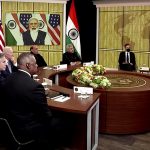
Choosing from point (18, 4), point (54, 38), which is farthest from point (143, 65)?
point (18, 4)

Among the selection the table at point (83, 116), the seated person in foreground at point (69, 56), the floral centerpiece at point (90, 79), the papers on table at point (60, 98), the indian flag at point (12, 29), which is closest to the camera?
the table at point (83, 116)

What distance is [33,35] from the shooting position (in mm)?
9148

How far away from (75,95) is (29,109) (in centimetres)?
113

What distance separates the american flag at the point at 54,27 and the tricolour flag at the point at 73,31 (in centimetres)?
43

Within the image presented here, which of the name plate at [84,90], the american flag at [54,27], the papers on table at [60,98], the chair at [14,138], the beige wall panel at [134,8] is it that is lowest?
the chair at [14,138]

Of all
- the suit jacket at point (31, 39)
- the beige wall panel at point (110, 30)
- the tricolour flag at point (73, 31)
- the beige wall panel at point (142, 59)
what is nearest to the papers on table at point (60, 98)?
the tricolour flag at point (73, 31)

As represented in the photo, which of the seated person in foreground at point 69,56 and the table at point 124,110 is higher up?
the seated person in foreground at point 69,56

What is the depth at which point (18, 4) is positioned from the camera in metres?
9.04

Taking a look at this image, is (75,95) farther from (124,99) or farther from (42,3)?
(42,3)

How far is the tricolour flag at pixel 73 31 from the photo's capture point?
29.3 feet

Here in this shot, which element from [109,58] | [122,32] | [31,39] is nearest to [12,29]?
[31,39]

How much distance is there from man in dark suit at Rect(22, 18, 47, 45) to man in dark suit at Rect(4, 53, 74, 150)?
5838 mm

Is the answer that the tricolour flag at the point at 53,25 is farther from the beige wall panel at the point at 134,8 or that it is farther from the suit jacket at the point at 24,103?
the suit jacket at the point at 24,103

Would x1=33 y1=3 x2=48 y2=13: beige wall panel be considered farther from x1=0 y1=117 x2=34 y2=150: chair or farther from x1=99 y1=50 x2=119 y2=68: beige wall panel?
x1=0 y1=117 x2=34 y2=150: chair
